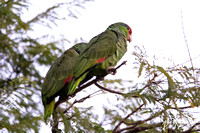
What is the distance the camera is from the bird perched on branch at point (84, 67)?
8.02 feet

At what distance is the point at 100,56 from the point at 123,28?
1.95 feet

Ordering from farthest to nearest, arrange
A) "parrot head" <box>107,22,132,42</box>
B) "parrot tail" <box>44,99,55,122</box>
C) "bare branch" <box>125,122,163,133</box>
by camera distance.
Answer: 1. "parrot head" <box>107,22,132,42</box>
2. "parrot tail" <box>44,99,55,122</box>
3. "bare branch" <box>125,122,163,133</box>

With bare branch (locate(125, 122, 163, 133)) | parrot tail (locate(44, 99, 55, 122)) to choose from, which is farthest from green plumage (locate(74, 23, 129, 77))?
bare branch (locate(125, 122, 163, 133))

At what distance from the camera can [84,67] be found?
2414mm

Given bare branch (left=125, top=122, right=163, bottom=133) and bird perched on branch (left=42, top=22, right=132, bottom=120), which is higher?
bird perched on branch (left=42, top=22, right=132, bottom=120)

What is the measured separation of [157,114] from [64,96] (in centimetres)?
90

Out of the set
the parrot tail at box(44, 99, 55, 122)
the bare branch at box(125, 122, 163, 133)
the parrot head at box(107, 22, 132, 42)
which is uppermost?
the parrot head at box(107, 22, 132, 42)

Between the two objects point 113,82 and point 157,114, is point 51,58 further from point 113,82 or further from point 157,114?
point 157,114

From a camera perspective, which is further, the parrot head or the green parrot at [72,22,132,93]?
the parrot head

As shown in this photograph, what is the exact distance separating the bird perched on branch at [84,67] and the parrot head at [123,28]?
0.13 meters

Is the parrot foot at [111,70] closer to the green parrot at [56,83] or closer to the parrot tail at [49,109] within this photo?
the green parrot at [56,83]

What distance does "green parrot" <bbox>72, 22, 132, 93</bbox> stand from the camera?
244 centimetres

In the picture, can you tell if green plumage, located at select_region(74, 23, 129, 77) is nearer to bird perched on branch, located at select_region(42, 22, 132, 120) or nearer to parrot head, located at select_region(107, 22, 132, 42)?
bird perched on branch, located at select_region(42, 22, 132, 120)

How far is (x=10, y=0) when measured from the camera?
11.1 ft
